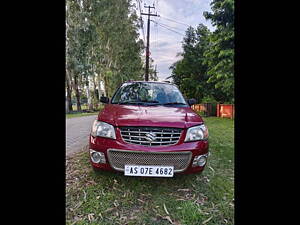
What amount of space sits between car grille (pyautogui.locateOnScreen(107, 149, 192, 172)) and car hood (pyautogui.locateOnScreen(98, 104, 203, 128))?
306 mm

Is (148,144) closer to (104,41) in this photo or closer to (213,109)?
(213,109)

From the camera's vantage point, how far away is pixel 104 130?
2029 mm

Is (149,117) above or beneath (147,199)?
above

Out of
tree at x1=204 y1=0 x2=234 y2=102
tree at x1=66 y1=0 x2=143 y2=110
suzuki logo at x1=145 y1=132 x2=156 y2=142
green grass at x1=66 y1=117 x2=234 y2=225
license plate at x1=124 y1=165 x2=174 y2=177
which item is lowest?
green grass at x1=66 y1=117 x2=234 y2=225

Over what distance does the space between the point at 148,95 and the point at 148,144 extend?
112 cm

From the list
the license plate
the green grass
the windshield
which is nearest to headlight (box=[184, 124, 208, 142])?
the green grass

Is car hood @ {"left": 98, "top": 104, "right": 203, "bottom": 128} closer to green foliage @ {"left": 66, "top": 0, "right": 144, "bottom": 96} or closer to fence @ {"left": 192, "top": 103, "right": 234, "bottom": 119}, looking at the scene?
fence @ {"left": 192, "top": 103, "right": 234, "bottom": 119}

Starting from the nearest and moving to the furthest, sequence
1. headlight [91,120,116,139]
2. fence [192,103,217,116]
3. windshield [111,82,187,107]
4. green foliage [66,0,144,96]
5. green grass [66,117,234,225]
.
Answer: green grass [66,117,234,225] < headlight [91,120,116,139] < windshield [111,82,187,107] < fence [192,103,217,116] < green foliage [66,0,144,96]

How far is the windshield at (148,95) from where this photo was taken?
2.75 m

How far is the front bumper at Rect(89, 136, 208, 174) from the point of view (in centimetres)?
190

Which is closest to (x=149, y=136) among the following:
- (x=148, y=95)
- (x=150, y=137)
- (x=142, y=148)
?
(x=150, y=137)
